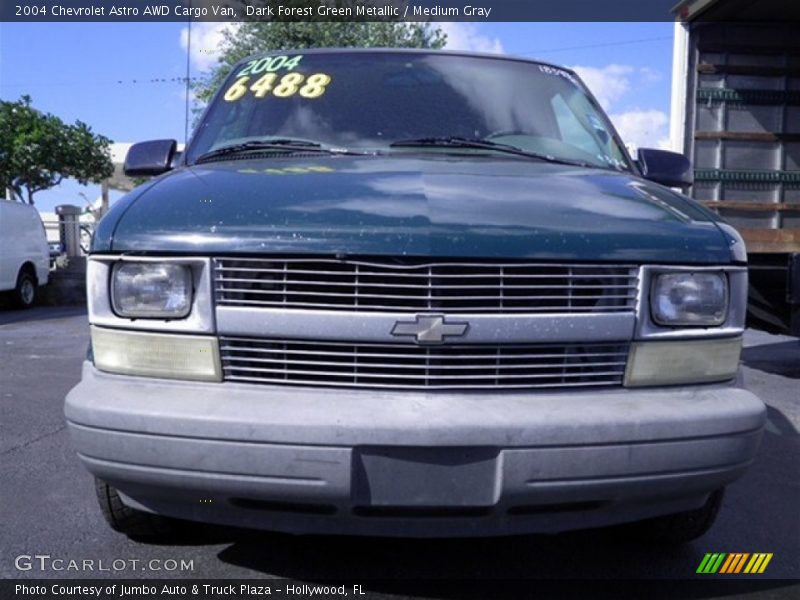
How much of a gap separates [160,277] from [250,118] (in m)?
1.56

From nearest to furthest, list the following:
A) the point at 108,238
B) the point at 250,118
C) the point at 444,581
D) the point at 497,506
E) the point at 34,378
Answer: the point at 497,506, the point at 108,238, the point at 444,581, the point at 250,118, the point at 34,378

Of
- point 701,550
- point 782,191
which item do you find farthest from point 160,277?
point 782,191

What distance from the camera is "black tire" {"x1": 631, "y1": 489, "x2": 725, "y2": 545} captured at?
317 centimetres

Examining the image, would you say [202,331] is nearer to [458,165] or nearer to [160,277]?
[160,277]

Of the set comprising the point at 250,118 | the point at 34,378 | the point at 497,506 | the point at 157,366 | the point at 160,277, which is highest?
the point at 250,118

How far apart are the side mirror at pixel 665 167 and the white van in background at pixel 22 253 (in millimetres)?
12302

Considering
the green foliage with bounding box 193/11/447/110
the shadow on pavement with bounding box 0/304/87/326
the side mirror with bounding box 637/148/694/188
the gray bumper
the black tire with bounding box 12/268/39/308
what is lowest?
the shadow on pavement with bounding box 0/304/87/326

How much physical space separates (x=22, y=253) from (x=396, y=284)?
13.6 m

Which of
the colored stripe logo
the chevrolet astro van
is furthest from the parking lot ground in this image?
the chevrolet astro van

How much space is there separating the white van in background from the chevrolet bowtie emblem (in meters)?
13.1

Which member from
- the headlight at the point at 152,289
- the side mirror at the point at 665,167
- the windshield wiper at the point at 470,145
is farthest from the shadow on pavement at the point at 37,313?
the headlight at the point at 152,289

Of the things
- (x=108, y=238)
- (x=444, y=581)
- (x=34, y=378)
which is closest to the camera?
(x=108, y=238)

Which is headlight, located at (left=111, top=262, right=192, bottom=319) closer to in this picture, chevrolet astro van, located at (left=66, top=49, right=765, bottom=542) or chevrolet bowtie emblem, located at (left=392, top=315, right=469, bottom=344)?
chevrolet astro van, located at (left=66, top=49, right=765, bottom=542)

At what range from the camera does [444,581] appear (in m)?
3.06
